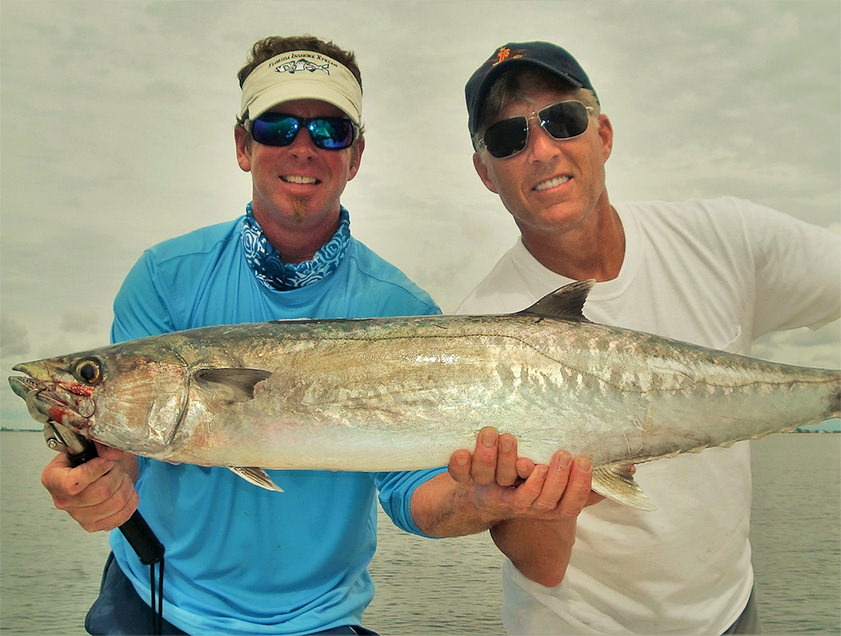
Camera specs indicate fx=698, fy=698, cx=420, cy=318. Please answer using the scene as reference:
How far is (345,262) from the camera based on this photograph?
3.18 m

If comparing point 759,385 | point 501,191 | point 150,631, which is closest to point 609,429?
point 759,385

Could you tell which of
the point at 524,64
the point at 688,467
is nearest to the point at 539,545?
the point at 688,467

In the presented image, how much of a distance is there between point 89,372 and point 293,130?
1362 millimetres

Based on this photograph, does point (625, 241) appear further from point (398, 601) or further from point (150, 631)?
point (398, 601)

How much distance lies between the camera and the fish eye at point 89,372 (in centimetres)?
231

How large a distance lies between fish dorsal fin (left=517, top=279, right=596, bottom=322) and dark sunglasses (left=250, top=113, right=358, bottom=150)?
1.21 m

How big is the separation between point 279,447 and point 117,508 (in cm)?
69

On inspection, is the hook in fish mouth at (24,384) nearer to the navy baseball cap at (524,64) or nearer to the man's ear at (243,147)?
the man's ear at (243,147)

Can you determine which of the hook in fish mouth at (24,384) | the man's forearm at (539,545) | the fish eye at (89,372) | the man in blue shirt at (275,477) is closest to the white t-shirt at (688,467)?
the man's forearm at (539,545)

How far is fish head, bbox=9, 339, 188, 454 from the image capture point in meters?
2.27

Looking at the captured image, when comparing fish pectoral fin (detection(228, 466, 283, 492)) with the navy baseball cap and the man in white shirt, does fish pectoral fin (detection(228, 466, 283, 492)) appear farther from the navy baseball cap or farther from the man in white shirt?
the navy baseball cap

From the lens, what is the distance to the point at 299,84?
3.06 m

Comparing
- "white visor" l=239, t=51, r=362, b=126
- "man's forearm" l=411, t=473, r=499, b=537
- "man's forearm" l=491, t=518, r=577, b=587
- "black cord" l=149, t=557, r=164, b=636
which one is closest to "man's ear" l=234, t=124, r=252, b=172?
"white visor" l=239, t=51, r=362, b=126

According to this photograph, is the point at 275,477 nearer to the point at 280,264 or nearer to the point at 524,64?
the point at 280,264
